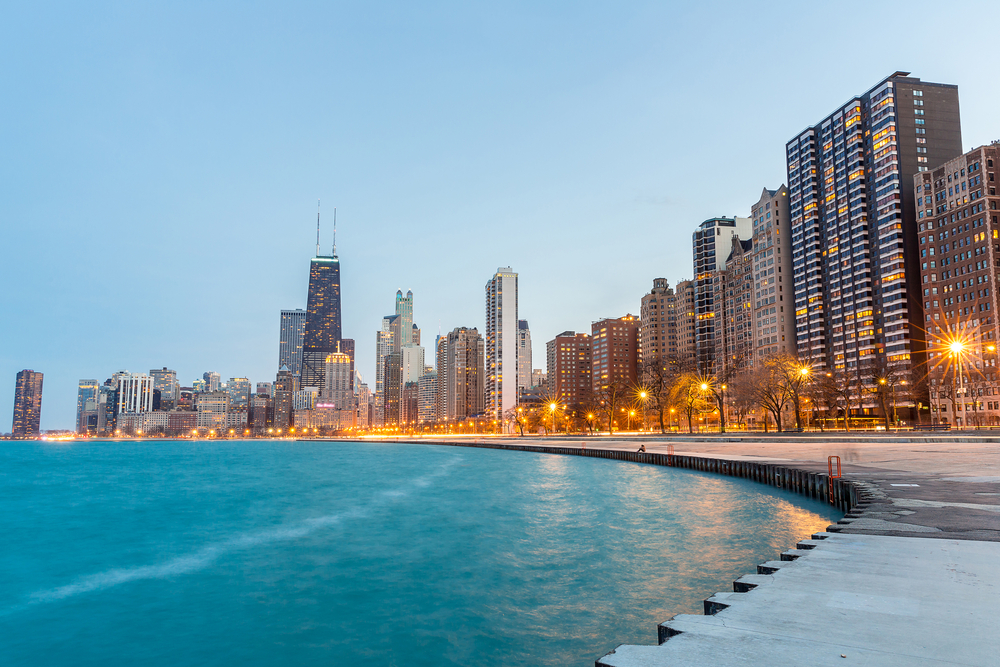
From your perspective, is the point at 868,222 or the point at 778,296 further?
the point at 778,296

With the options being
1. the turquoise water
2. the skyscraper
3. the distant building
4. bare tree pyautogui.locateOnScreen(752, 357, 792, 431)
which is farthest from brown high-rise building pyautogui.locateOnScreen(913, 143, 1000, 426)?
the turquoise water

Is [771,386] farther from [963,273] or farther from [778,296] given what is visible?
[778,296]

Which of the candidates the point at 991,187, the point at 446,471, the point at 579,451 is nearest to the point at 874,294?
the point at 991,187

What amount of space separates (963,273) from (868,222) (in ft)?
107

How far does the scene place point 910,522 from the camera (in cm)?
1617

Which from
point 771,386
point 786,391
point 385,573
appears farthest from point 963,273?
point 385,573

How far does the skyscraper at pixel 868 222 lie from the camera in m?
159

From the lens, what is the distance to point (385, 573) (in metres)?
24.9

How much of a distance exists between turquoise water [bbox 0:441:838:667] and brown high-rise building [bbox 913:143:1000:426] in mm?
119905

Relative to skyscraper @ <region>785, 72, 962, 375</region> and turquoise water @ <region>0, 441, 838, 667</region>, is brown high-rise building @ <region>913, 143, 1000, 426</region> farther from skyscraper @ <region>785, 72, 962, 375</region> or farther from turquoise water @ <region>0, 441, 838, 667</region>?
turquoise water @ <region>0, 441, 838, 667</region>

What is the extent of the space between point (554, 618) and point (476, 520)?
71.0ft

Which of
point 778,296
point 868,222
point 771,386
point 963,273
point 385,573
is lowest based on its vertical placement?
point 385,573

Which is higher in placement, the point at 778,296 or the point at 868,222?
the point at 868,222

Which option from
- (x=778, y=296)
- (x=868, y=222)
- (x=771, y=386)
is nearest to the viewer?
(x=771, y=386)
